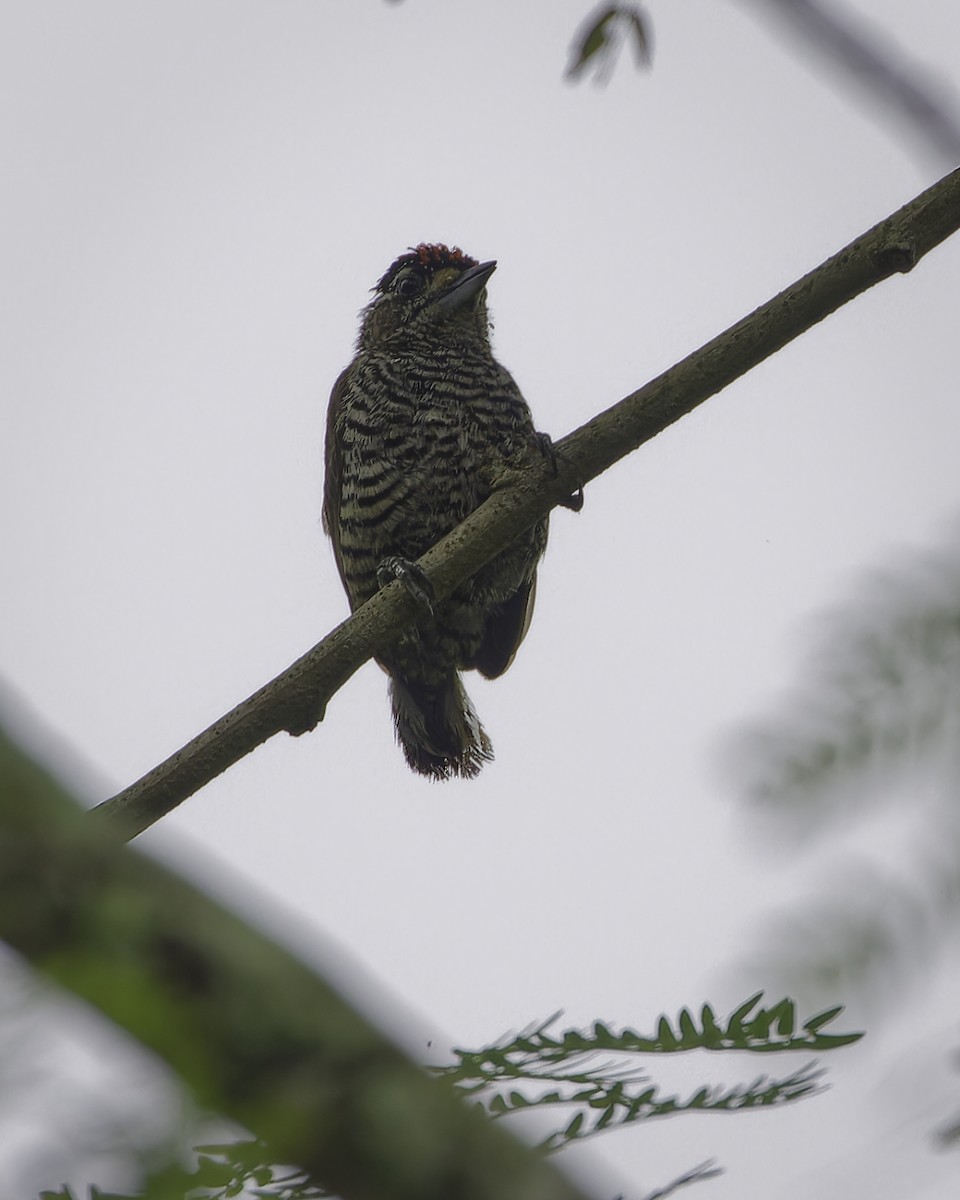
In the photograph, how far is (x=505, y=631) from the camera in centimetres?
604

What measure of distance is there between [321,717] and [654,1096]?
2.67 metres

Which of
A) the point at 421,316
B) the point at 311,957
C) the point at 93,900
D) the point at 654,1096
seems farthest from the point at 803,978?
the point at 421,316

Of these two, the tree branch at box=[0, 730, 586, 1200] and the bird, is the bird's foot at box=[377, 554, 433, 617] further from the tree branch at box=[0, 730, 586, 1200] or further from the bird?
the tree branch at box=[0, 730, 586, 1200]

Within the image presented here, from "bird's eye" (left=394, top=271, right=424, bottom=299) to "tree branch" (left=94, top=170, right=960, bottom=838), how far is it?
2.90m

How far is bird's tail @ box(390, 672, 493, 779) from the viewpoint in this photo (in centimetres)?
602

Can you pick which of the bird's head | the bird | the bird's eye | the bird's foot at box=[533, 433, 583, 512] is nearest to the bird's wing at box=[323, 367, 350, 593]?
the bird

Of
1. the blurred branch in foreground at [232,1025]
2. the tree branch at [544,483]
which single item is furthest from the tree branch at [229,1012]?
the tree branch at [544,483]

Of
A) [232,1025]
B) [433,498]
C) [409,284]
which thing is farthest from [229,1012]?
[409,284]

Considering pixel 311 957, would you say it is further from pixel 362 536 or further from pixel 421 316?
pixel 421 316

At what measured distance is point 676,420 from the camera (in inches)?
141

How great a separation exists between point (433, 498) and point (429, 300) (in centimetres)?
126

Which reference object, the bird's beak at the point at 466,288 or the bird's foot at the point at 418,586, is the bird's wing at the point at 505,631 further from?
the bird's foot at the point at 418,586

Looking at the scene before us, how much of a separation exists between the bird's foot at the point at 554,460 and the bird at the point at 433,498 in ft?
4.45

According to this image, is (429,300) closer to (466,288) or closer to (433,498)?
(466,288)
